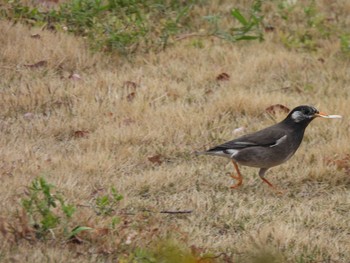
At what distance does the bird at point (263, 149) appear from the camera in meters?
6.59

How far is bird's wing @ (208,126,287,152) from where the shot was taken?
665 centimetres

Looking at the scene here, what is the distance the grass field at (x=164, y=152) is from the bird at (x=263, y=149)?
0.20 metres

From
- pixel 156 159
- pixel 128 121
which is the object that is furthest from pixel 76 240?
pixel 128 121

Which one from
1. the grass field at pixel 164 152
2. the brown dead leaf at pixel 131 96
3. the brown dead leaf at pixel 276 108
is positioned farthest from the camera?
the brown dead leaf at pixel 131 96

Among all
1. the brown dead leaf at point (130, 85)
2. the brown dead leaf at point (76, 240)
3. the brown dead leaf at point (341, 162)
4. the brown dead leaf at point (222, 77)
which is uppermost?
the brown dead leaf at point (76, 240)

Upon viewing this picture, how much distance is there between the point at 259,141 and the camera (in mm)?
6680

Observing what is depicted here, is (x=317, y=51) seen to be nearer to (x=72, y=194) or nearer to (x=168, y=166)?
(x=168, y=166)

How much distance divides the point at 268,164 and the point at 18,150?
2063 millimetres

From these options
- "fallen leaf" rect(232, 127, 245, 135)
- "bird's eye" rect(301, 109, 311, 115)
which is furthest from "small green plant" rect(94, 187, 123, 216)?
"fallen leaf" rect(232, 127, 245, 135)

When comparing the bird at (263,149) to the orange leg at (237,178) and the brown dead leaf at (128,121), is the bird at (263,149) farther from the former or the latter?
the brown dead leaf at (128,121)

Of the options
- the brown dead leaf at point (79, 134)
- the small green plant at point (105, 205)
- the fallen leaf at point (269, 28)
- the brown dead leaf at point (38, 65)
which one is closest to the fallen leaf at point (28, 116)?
the brown dead leaf at point (79, 134)

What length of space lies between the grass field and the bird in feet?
0.66

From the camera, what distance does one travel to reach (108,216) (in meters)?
5.49

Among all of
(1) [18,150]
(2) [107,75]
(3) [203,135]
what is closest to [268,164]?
(3) [203,135]
